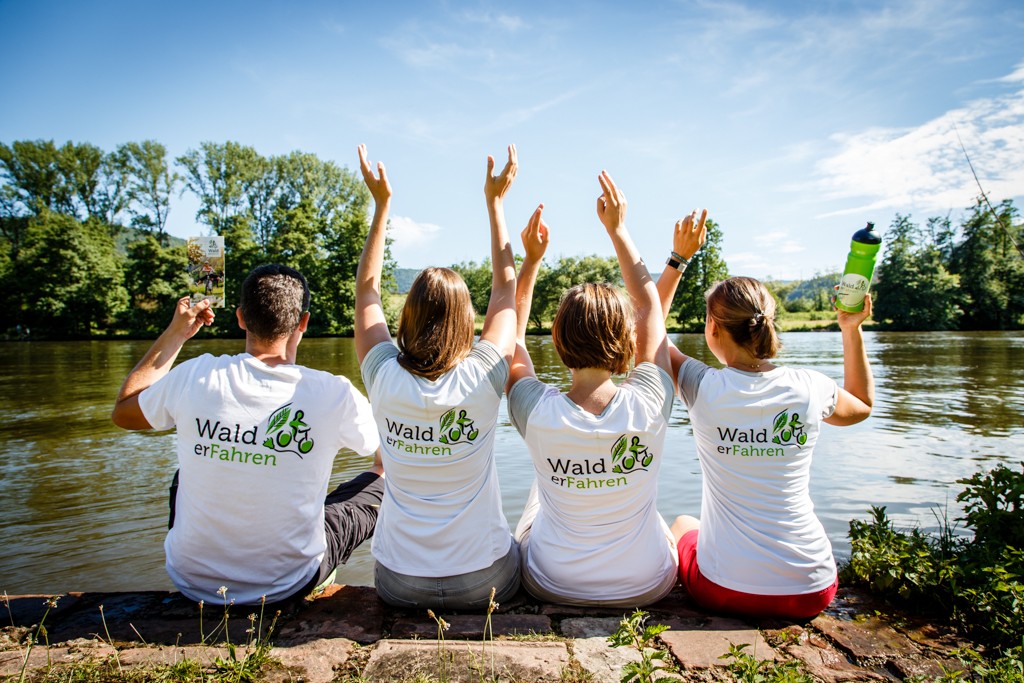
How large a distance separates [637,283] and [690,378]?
0.52 meters

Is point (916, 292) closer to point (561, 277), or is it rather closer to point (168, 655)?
point (561, 277)

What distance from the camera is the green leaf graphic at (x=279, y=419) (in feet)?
8.32

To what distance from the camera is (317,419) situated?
2607 millimetres

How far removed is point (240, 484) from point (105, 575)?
2828mm

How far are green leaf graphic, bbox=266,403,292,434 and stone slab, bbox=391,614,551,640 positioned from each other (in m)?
0.95

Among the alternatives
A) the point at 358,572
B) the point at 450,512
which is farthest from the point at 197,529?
the point at 358,572

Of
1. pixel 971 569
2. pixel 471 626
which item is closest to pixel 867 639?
pixel 971 569

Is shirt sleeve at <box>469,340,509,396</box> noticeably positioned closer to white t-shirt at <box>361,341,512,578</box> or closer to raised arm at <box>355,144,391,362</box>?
white t-shirt at <box>361,341,512,578</box>

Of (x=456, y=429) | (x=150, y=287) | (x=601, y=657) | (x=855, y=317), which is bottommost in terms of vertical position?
(x=601, y=657)

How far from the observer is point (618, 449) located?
8.13ft

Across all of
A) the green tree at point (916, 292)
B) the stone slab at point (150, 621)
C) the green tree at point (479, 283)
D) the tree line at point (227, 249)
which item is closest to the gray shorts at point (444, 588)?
the stone slab at point (150, 621)

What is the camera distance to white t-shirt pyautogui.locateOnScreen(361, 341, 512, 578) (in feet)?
8.17

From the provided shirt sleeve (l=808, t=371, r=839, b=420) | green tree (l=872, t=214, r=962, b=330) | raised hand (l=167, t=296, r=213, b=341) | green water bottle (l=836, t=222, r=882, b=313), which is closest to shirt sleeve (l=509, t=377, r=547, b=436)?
shirt sleeve (l=808, t=371, r=839, b=420)

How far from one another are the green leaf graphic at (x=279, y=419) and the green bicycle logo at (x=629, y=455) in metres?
1.34
